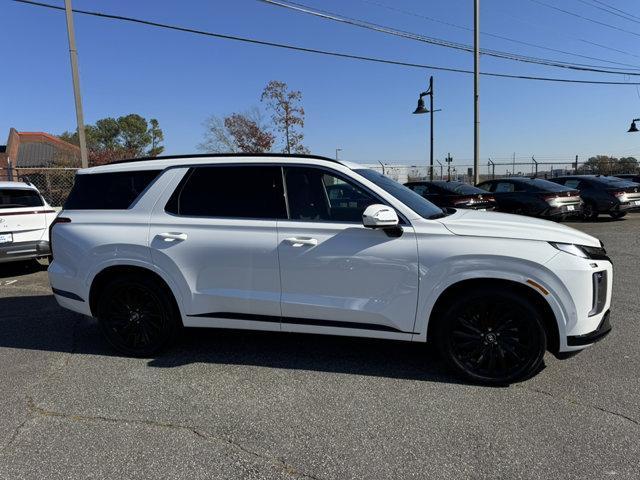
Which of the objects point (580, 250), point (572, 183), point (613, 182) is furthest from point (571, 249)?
point (572, 183)

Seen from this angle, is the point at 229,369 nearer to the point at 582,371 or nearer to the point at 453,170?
the point at 582,371

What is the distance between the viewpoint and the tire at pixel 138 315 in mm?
4480

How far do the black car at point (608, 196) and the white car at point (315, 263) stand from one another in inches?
530

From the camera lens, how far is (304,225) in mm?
4082

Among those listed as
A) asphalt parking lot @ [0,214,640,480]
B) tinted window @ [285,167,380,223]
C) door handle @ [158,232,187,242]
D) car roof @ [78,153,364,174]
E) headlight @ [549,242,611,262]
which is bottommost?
asphalt parking lot @ [0,214,640,480]

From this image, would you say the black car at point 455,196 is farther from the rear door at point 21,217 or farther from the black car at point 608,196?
the rear door at point 21,217

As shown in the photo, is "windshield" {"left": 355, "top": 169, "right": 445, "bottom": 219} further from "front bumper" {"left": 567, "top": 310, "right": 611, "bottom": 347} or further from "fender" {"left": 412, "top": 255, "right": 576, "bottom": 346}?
"front bumper" {"left": 567, "top": 310, "right": 611, "bottom": 347}

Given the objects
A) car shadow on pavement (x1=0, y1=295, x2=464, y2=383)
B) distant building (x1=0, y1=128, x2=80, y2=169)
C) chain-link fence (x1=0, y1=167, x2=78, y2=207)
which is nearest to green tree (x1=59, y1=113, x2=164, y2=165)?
distant building (x1=0, y1=128, x2=80, y2=169)

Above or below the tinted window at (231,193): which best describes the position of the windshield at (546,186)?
below

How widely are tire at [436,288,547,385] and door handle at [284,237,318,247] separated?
46.1 inches

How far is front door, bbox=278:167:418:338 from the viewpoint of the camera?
3859 millimetres

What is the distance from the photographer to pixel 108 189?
15.5ft

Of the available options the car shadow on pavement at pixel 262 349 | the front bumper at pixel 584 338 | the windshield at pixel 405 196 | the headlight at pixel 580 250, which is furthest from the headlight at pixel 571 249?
the car shadow on pavement at pixel 262 349

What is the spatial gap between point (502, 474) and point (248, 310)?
2.31 metres
